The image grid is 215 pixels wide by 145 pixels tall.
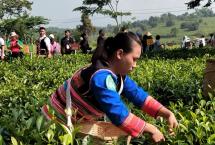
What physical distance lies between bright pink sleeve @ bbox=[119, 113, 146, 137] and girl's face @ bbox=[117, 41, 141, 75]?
32cm

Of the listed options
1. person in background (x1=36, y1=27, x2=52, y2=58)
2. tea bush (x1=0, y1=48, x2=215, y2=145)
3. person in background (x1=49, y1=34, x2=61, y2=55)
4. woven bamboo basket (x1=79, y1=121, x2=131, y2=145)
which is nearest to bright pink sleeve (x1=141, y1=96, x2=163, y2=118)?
tea bush (x1=0, y1=48, x2=215, y2=145)

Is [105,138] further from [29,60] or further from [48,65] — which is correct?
[29,60]

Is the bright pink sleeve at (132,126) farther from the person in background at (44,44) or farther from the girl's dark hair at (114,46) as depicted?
the person in background at (44,44)

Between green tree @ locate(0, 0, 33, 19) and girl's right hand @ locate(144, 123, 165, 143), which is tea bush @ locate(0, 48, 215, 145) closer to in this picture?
girl's right hand @ locate(144, 123, 165, 143)

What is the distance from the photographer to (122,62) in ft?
10.6

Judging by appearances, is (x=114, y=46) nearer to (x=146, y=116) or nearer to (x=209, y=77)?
(x=146, y=116)

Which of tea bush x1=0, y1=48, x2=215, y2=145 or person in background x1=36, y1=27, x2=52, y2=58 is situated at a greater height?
tea bush x1=0, y1=48, x2=215, y2=145

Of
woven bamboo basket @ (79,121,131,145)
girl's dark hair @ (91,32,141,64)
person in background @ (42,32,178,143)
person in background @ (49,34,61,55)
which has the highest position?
girl's dark hair @ (91,32,141,64)

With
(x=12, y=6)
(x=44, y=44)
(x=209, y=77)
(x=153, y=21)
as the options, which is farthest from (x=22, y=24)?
(x=153, y=21)

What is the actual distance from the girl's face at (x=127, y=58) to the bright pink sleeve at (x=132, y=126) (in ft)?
1.06

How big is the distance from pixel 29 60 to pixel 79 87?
29.7 feet

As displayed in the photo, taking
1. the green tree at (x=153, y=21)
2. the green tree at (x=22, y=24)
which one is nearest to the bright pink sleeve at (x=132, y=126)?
the green tree at (x=22, y=24)

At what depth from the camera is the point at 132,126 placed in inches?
123

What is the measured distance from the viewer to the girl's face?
321cm
